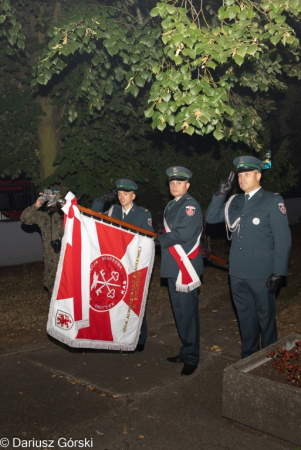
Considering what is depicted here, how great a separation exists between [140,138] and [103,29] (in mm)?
3723

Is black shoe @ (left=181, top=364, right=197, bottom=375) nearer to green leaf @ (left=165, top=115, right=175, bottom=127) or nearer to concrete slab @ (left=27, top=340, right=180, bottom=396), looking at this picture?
concrete slab @ (left=27, top=340, right=180, bottom=396)

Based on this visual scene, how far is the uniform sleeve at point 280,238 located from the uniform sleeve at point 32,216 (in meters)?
3.26

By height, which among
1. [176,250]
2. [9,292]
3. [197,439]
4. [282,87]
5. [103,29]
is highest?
[103,29]

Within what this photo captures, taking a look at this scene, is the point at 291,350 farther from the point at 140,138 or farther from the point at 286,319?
the point at 140,138

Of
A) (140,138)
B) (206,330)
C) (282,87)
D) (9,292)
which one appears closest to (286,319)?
(206,330)

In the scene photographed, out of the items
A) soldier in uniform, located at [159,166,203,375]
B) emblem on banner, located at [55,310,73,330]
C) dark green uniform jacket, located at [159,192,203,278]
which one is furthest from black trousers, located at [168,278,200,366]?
emblem on banner, located at [55,310,73,330]

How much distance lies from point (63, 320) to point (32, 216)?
238cm

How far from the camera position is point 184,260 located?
5.27 metres

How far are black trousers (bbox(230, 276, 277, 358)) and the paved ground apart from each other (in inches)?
21.6

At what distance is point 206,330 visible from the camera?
22.5ft

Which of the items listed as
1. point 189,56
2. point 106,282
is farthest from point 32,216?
point 189,56

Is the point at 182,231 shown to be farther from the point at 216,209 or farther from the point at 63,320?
the point at 63,320

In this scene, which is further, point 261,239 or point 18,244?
point 18,244

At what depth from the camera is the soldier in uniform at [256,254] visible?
478 centimetres
